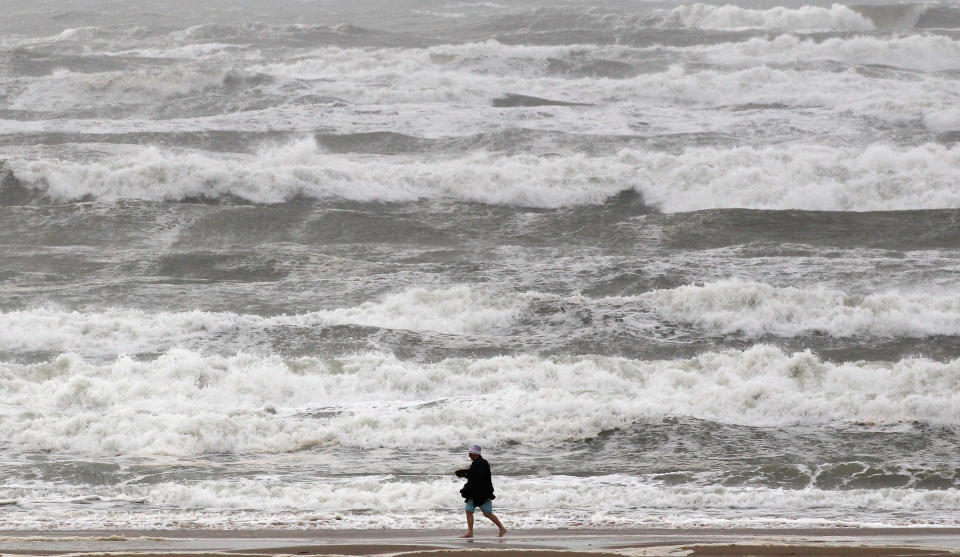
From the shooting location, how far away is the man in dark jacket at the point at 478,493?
33.5 ft

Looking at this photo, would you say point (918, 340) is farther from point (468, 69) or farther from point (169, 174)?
point (468, 69)

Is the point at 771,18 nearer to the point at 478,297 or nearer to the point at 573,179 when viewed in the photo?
the point at 573,179

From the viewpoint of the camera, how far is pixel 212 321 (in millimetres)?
17438

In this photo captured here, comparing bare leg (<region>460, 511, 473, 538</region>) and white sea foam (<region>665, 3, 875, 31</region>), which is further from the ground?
white sea foam (<region>665, 3, 875, 31</region>)

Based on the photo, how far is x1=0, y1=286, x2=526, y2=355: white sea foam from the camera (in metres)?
16.8

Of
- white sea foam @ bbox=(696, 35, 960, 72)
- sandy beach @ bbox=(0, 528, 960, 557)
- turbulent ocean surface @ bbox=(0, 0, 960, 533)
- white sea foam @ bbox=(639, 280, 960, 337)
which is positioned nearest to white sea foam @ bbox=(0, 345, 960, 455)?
turbulent ocean surface @ bbox=(0, 0, 960, 533)

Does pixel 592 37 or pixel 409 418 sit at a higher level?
pixel 592 37

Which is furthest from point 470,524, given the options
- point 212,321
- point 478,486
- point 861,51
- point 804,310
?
point 861,51

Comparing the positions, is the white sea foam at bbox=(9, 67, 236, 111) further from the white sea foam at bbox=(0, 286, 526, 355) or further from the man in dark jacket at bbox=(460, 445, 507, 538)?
the man in dark jacket at bbox=(460, 445, 507, 538)

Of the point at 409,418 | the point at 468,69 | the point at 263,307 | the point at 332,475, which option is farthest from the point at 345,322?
the point at 468,69

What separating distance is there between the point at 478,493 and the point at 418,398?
15.3 feet

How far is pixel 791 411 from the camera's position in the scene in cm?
1402

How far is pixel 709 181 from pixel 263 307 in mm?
11456

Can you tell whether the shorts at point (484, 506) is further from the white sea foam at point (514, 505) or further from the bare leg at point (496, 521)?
the white sea foam at point (514, 505)
